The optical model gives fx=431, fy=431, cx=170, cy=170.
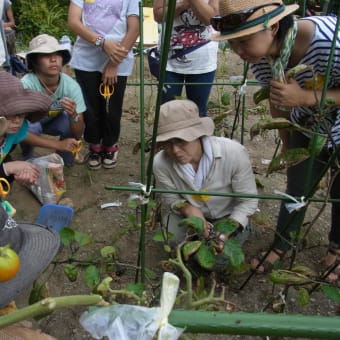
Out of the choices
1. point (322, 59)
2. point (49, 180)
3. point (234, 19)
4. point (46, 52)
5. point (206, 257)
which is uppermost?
point (234, 19)

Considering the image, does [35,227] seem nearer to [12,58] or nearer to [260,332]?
[260,332]

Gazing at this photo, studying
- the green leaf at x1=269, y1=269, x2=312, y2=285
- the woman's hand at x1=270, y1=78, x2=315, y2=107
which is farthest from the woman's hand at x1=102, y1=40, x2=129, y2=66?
the green leaf at x1=269, y1=269, x2=312, y2=285

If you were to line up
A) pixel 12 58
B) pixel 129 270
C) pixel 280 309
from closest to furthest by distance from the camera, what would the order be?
pixel 280 309
pixel 129 270
pixel 12 58

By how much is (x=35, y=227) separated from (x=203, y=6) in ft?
4.38

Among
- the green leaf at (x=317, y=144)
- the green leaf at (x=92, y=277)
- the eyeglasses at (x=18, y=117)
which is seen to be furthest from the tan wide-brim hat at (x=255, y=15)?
the eyeglasses at (x=18, y=117)

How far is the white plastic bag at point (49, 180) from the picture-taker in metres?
2.23

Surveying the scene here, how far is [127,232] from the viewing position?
6.86 ft

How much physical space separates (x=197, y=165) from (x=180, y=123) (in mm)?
224

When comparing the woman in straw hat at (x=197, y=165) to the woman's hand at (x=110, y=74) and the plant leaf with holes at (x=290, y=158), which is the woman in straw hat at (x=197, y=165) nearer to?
the plant leaf with holes at (x=290, y=158)

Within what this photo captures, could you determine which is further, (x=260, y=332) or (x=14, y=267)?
(x=14, y=267)

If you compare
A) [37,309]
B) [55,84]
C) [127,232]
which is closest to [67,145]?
[55,84]

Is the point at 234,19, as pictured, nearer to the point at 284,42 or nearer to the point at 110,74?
the point at 284,42

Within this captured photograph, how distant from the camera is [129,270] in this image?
185 centimetres

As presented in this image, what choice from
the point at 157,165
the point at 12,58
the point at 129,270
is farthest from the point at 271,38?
the point at 12,58
